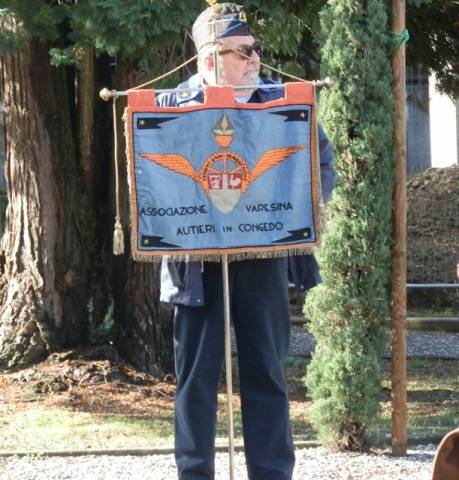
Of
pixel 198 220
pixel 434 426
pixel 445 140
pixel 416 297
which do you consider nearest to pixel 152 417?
pixel 434 426

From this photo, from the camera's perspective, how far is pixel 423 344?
1194 cm

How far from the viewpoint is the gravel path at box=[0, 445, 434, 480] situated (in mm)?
6211

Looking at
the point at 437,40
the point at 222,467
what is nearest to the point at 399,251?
the point at 222,467

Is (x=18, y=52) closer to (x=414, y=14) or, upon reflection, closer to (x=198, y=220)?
(x=414, y=14)

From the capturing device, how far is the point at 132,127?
181 inches

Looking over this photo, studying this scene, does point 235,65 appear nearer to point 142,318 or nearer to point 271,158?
point 271,158

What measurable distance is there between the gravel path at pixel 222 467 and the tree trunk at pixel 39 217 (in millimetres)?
2463

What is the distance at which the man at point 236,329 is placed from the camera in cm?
466

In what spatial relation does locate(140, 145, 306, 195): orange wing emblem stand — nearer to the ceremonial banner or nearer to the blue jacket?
the ceremonial banner

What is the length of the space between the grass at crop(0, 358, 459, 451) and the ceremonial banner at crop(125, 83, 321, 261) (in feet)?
7.97

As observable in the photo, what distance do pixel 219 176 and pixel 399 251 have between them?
2.11 metres

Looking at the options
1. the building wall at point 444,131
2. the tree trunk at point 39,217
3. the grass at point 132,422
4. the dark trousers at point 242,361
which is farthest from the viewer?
the building wall at point 444,131

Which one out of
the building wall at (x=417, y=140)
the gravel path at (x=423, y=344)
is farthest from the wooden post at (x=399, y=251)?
the building wall at (x=417, y=140)

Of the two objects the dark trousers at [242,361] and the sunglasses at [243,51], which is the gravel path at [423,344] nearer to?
the dark trousers at [242,361]
